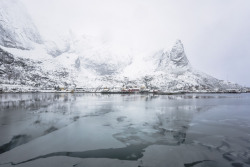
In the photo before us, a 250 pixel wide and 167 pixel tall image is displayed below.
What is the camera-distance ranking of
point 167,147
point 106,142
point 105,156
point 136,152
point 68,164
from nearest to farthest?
point 68,164 < point 105,156 < point 136,152 < point 167,147 < point 106,142

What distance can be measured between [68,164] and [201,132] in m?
13.8

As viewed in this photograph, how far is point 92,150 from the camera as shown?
39.1 feet

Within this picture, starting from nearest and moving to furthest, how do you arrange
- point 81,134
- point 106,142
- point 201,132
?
point 106,142, point 81,134, point 201,132

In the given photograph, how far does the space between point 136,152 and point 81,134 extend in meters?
6.81

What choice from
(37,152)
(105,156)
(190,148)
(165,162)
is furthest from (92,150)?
(190,148)

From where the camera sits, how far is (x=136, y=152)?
38.3 feet

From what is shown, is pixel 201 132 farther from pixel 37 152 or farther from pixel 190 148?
pixel 37 152

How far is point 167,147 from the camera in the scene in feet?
41.5

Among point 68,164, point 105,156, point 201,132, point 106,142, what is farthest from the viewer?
point 201,132

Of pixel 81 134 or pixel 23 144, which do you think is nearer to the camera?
pixel 23 144

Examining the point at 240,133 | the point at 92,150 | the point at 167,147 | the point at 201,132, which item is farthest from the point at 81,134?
the point at 240,133

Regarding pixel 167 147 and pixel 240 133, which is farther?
pixel 240 133

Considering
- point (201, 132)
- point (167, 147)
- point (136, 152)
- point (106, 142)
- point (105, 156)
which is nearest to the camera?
point (105, 156)

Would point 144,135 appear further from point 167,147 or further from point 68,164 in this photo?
point 68,164
